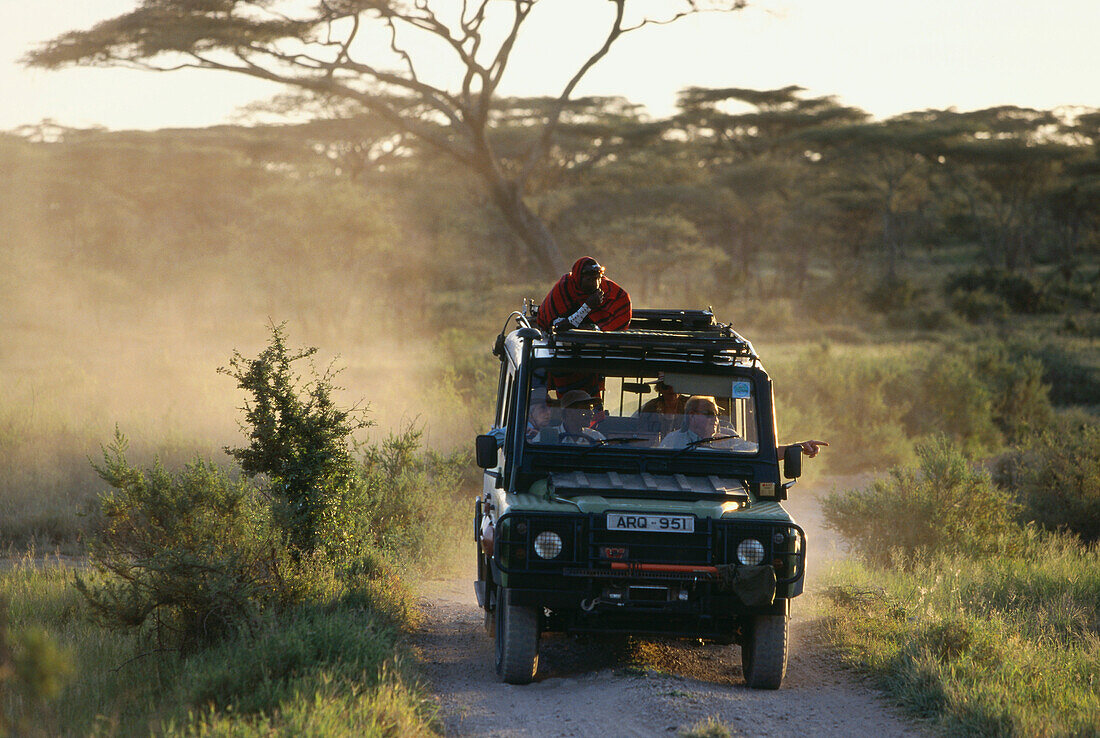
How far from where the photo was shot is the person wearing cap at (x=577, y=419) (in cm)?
606

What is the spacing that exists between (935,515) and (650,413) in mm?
4665

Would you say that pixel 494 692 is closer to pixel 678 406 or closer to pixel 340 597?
pixel 340 597

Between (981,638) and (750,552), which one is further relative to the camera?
(981,638)

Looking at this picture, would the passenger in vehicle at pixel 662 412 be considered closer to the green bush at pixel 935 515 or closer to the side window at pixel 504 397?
the side window at pixel 504 397

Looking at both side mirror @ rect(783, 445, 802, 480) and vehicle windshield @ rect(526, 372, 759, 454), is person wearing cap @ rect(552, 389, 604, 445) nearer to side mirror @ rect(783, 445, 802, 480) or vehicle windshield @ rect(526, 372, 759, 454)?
vehicle windshield @ rect(526, 372, 759, 454)

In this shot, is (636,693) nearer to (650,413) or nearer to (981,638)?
(650,413)

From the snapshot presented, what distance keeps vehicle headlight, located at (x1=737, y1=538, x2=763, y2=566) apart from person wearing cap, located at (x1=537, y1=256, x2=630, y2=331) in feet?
8.50

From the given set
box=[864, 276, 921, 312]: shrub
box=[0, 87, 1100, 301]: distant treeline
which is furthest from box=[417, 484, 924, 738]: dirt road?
box=[864, 276, 921, 312]: shrub

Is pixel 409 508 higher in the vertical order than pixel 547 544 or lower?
lower

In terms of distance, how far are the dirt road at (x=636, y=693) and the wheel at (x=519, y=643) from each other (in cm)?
9

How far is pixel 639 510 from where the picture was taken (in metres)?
5.42

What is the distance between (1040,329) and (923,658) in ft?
92.6

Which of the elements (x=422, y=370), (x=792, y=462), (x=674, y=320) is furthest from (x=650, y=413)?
(x=422, y=370)

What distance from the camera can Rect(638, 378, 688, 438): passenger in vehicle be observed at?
20.3 feet
